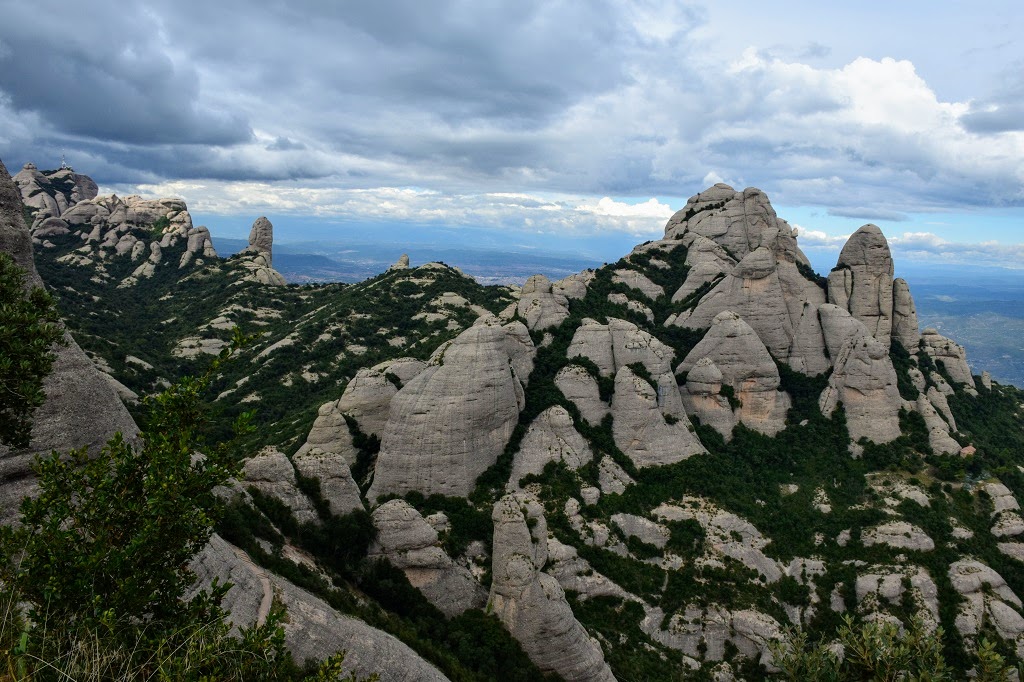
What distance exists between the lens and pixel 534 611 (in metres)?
27.5

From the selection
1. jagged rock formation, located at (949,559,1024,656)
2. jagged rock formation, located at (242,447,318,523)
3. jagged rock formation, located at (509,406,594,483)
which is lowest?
jagged rock formation, located at (949,559,1024,656)

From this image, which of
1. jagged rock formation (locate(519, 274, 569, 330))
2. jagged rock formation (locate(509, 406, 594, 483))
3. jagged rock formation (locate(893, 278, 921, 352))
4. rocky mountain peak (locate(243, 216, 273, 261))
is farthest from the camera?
rocky mountain peak (locate(243, 216, 273, 261))

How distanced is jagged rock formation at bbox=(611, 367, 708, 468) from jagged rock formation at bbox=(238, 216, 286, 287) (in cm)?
10771

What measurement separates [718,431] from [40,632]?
5224 cm

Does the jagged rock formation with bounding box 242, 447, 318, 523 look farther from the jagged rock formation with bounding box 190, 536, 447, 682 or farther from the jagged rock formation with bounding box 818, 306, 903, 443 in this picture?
the jagged rock formation with bounding box 818, 306, 903, 443

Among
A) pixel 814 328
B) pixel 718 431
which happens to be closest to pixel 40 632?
pixel 718 431

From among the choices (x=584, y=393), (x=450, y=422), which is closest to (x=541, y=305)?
(x=584, y=393)

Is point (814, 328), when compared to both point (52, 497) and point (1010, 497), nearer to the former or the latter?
point (1010, 497)

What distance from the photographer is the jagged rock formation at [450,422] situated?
4169cm

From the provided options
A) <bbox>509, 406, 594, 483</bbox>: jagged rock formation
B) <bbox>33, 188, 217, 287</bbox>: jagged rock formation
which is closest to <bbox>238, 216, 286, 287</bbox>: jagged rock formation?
<bbox>33, 188, 217, 287</bbox>: jagged rock formation

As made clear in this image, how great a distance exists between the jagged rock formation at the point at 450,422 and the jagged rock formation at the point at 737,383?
1967 centimetres

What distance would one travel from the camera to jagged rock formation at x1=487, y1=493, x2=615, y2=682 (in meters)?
27.1

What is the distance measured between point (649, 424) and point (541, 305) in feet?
60.9

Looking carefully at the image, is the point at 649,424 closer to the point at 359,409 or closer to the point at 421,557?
the point at 359,409
